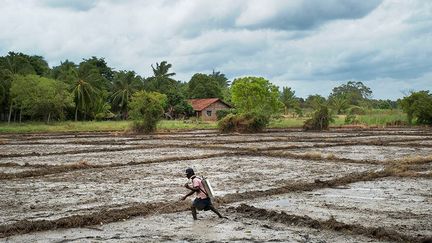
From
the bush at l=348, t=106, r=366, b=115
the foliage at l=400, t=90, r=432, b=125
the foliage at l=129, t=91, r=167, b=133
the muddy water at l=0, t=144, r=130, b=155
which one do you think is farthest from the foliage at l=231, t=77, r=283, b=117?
the muddy water at l=0, t=144, r=130, b=155

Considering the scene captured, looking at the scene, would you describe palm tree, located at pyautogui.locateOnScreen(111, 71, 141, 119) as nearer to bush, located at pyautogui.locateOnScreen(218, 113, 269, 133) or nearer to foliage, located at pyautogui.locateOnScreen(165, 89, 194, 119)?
foliage, located at pyautogui.locateOnScreen(165, 89, 194, 119)

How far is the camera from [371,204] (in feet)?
36.7

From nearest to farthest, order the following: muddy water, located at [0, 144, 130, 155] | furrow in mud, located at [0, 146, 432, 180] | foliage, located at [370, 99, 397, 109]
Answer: furrow in mud, located at [0, 146, 432, 180], muddy water, located at [0, 144, 130, 155], foliage, located at [370, 99, 397, 109]

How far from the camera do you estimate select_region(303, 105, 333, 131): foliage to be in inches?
2013

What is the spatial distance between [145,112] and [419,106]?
29619 mm

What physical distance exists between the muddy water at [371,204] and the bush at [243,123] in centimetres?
3337

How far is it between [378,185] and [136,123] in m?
35.2

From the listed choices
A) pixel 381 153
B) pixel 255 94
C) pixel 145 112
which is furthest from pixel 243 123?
pixel 381 153

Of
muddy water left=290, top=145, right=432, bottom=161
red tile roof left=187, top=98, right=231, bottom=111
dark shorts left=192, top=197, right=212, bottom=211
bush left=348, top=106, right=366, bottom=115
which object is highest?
red tile roof left=187, top=98, right=231, bottom=111

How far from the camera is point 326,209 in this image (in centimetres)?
1067

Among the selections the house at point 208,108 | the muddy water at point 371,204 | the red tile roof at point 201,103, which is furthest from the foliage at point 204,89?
the muddy water at point 371,204

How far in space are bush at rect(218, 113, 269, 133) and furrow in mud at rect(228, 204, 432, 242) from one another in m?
37.4

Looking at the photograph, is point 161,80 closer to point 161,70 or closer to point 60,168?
point 161,70

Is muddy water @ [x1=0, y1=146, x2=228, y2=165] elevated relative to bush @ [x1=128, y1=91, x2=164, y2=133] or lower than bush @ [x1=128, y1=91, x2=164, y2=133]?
lower
